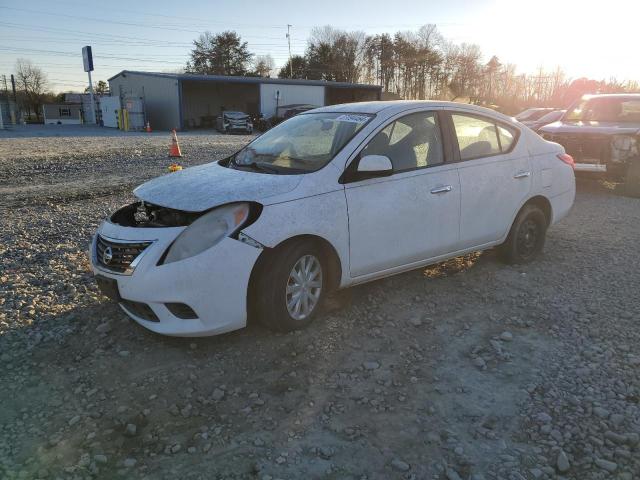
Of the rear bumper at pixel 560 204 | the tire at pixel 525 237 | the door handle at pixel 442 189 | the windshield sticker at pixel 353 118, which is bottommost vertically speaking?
the tire at pixel 525 237

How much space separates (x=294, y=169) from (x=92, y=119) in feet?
182

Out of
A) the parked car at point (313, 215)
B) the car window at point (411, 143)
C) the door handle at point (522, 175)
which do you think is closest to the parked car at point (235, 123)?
the parked car at point (313, 215)

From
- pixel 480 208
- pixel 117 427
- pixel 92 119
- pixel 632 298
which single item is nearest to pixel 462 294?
pixel 480 208

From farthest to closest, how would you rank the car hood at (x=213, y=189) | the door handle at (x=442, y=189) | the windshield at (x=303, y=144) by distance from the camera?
the door handle at (x=442, y=189)
the windshield at (x=303, y=144)
the car hood at (x=213, y=189)

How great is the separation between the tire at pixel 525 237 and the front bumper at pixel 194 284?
2984 mm

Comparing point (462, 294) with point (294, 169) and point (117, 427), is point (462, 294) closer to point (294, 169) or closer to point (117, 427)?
point (294, 169)

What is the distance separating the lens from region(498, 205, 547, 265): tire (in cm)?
523

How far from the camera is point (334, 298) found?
4.46m

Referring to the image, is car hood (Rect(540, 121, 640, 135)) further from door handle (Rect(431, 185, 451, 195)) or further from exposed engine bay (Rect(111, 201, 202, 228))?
exposed engine bay (Rect(111, 201, 202, 228))

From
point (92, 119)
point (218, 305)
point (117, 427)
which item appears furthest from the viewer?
point (92, 119)

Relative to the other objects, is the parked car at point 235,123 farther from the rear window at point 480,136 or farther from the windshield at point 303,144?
the rear window at point 480,136

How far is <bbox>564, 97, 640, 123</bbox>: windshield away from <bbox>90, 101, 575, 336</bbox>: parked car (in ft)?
21.2

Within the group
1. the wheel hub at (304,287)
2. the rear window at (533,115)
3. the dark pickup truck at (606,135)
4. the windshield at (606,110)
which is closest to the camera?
the wheel hub at (304,287)

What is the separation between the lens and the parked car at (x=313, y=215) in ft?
11.0
